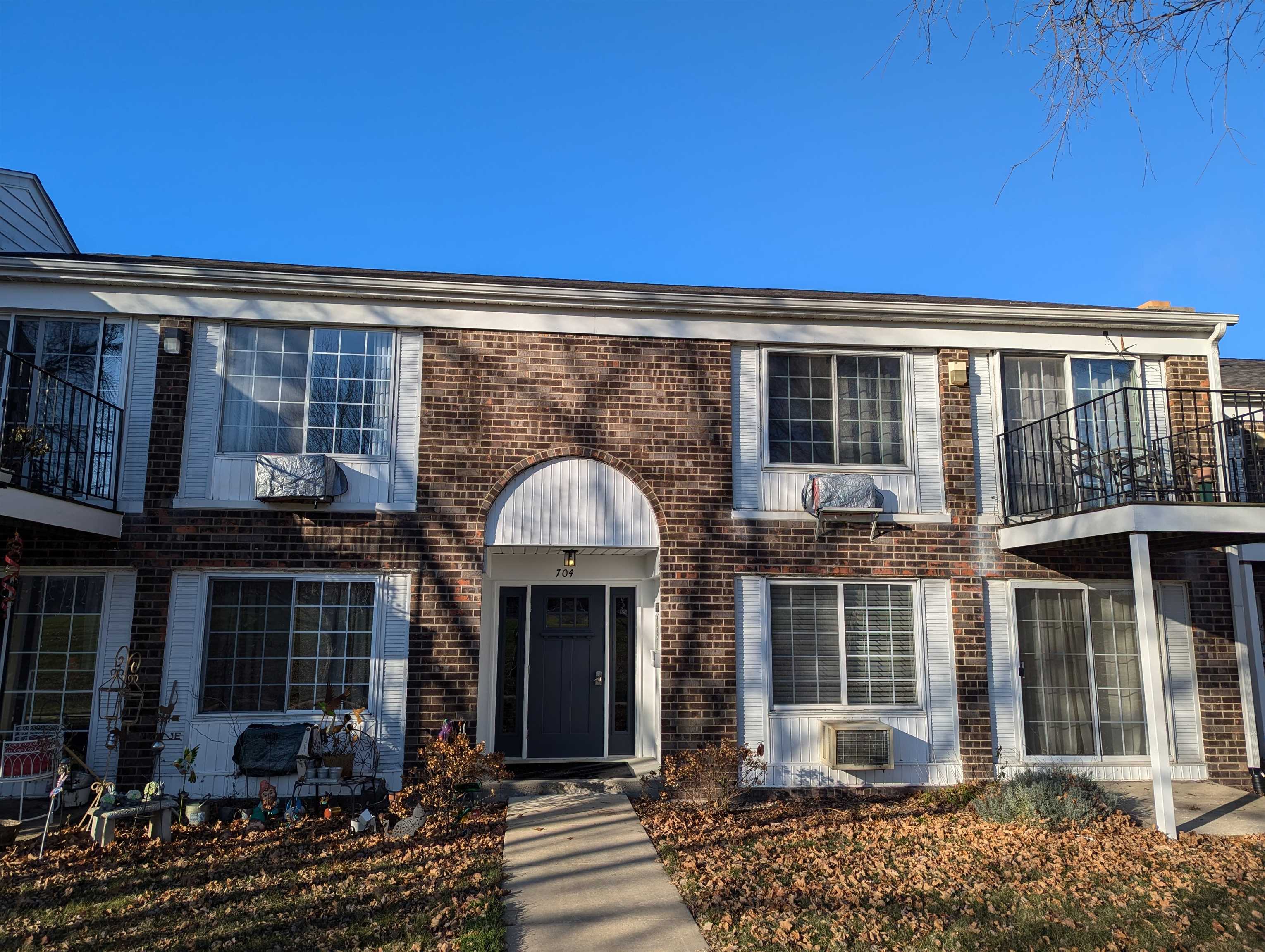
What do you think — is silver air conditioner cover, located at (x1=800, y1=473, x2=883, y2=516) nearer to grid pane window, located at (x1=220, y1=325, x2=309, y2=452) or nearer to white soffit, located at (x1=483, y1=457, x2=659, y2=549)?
white soffit, located at (x1=483, y1=457, x2=659, y2=549)

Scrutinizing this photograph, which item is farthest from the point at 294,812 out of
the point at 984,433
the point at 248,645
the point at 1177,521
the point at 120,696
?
the point at 1177,521

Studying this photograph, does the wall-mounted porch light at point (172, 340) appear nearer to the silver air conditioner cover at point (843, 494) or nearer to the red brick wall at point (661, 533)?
the red brick wall at point (661, 533)

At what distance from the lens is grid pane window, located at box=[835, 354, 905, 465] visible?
32.0 feet

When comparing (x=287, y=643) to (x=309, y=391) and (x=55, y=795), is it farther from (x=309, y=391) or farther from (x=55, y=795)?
(x=309, y=391)

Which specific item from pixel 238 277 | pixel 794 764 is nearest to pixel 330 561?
pixel 238 277

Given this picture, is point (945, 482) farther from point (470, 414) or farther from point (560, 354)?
point (470, 414)

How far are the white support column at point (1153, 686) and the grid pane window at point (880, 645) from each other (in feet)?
7.40

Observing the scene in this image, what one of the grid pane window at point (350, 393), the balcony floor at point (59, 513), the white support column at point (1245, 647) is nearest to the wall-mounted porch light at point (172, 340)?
the grid pane window at point (350, 393)

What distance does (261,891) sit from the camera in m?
5.90

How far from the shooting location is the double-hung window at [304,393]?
9.02 meters

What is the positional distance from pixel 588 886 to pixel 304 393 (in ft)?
19.3

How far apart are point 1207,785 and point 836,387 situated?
5.97m

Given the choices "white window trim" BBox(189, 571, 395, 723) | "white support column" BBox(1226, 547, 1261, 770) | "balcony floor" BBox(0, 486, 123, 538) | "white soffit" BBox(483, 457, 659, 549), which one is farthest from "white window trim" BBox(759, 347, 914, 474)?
"balcony floor" BBox(0, 486, 123, 538)

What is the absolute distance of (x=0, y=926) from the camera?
5367 millimetres
